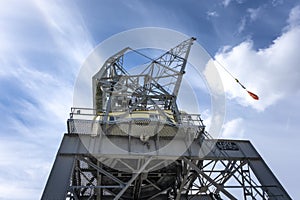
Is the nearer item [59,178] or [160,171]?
[59,178]

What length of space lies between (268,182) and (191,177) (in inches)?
174

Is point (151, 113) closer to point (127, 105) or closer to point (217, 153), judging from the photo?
point (127, 105)

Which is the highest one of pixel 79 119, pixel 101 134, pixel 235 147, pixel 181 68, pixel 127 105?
pixel 181 68

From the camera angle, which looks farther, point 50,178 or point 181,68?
point 181,68

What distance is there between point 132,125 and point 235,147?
5.33 meters

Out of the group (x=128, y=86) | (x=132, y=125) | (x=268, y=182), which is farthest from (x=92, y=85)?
(x=268, y=182)

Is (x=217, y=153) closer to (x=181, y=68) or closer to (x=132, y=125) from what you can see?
(x=132, y=125)

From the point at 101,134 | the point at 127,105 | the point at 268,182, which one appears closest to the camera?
the point at 268,182

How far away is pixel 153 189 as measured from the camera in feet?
50.1

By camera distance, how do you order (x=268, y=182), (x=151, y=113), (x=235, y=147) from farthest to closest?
(x=151, y=113)
(x=235, y=147)
(x=268, y=182)

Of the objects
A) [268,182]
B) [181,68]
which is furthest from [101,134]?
[181,68]

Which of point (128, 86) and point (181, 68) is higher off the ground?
point (181, 68)

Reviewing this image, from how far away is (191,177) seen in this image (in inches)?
536

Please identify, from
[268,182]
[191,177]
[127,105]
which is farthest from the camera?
[127,105]
